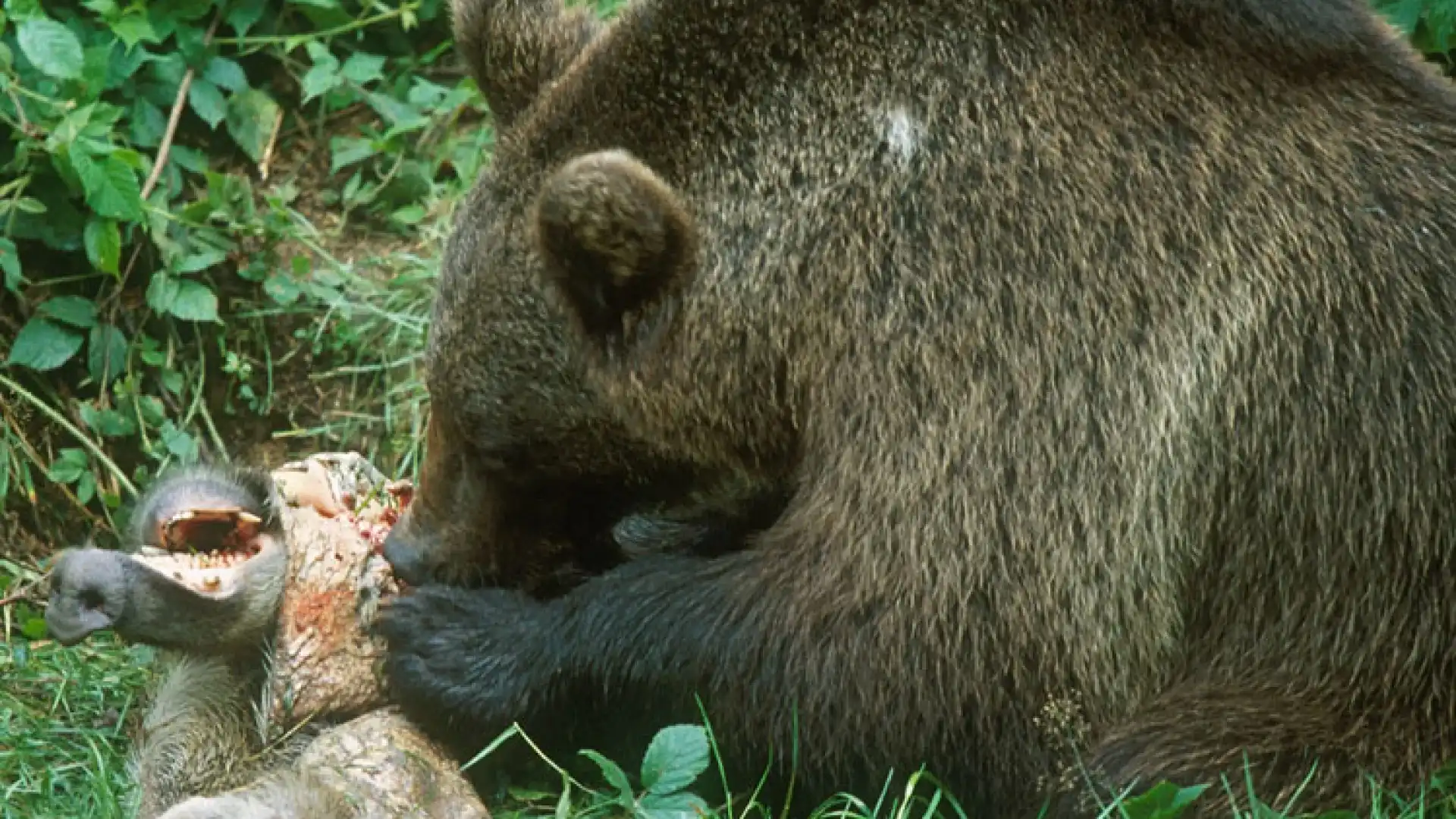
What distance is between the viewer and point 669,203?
4.75 meters

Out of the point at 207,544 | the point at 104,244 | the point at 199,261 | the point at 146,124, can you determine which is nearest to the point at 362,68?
the point at 146,124

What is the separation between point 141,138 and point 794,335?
3.45 metres

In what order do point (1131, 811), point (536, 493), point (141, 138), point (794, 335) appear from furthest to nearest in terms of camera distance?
point (141, 138)
point (536, 493)
point (794, 335)
point (1131, 811)

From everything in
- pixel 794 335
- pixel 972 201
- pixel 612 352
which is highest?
pixel 972 201

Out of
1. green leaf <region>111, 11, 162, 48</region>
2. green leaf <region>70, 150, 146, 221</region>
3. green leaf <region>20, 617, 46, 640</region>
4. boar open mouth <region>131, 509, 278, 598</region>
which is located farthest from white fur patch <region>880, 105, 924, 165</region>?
green leaf <region>111, 11, 162, 48</region>

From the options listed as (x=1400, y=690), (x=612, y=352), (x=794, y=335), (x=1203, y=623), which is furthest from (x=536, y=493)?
(x=1400, y=690)

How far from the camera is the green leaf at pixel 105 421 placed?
6972mm

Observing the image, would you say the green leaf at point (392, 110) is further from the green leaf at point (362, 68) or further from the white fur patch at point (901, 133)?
the white fur patch at point (901, 133)

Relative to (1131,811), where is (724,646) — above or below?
below

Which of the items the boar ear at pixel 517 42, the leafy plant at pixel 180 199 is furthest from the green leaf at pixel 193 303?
the boar ear at pixel 517 42

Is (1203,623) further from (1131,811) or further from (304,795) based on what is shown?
(304,795)

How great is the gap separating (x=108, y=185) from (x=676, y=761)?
3.19m

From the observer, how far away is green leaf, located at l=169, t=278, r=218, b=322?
23.3 ft

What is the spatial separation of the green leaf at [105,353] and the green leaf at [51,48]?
0.93 meters
